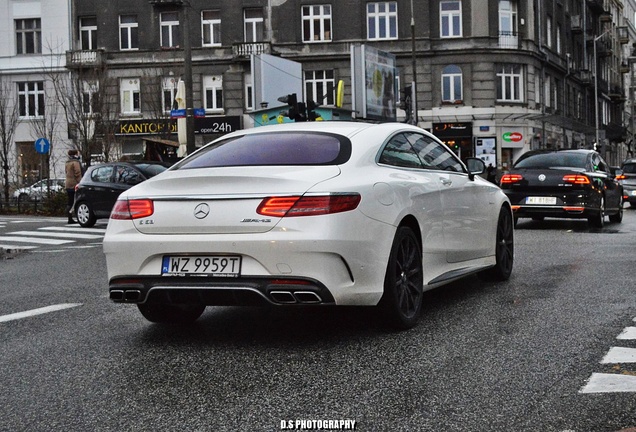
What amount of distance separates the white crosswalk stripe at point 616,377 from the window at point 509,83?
41.3 metres

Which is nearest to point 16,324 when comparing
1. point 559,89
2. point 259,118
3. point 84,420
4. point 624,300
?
point 84,420

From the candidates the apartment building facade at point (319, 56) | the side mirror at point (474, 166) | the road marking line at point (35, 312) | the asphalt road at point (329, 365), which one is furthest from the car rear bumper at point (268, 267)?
the apartment building facade at point (319, 56)

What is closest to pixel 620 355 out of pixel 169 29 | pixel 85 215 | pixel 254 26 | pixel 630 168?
pixel 85 215

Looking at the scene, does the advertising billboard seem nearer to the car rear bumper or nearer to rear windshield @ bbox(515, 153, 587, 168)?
rear windshield @ bbox(515, 153, 587, 168)

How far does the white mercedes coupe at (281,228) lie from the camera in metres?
5.38

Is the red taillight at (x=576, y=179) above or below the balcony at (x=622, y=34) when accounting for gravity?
below

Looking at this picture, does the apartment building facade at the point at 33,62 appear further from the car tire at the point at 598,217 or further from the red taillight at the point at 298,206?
the red taillight at the point at 298,206

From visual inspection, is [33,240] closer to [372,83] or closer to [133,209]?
[133,209]

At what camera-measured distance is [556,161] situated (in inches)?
651

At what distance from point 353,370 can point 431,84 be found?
40.9 metres

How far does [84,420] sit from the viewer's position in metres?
4.05

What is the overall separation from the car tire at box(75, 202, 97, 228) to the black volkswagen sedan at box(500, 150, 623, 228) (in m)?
9.96

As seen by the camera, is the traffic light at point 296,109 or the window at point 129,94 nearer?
A: the traffic light at point 296,109

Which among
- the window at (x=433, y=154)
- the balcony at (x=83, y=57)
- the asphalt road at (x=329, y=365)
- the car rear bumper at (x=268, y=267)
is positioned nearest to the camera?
the asphalt road at (x=329, y=365)
